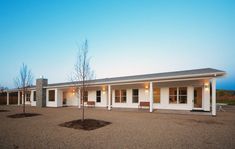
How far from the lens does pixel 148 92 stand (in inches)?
629

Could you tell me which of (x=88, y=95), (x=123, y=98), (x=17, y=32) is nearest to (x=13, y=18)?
(x=17, y=32)

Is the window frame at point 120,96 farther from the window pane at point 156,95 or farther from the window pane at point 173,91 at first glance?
the window pane at point 173,91

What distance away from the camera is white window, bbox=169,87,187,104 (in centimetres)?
1434

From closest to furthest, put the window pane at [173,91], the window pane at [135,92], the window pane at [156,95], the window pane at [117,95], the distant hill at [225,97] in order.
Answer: the window pane at [173,91] → the window pane at [156,95] → the window pane at [135,92] → the window pane at [117,95] → the distant hill at [225,97]

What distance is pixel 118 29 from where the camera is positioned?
16.9 metres

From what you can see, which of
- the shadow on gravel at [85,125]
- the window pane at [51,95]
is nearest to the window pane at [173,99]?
the shadow on gravel at [85,125]

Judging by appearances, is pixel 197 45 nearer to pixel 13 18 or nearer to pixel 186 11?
pixel 186 11

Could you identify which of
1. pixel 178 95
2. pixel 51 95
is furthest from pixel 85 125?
pixel 51 95

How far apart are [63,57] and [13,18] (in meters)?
9.33

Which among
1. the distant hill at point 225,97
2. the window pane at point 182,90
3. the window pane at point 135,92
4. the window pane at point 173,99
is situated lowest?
the distant hill at point 225,97

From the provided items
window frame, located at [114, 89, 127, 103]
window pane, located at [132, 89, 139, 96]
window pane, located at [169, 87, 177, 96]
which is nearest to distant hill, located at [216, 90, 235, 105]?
window pane, located at [169, 87, 177, 96]

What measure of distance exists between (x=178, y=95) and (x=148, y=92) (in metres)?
3.11

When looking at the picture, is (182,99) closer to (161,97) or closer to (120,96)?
(161,97)

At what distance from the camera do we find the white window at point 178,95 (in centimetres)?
1434
